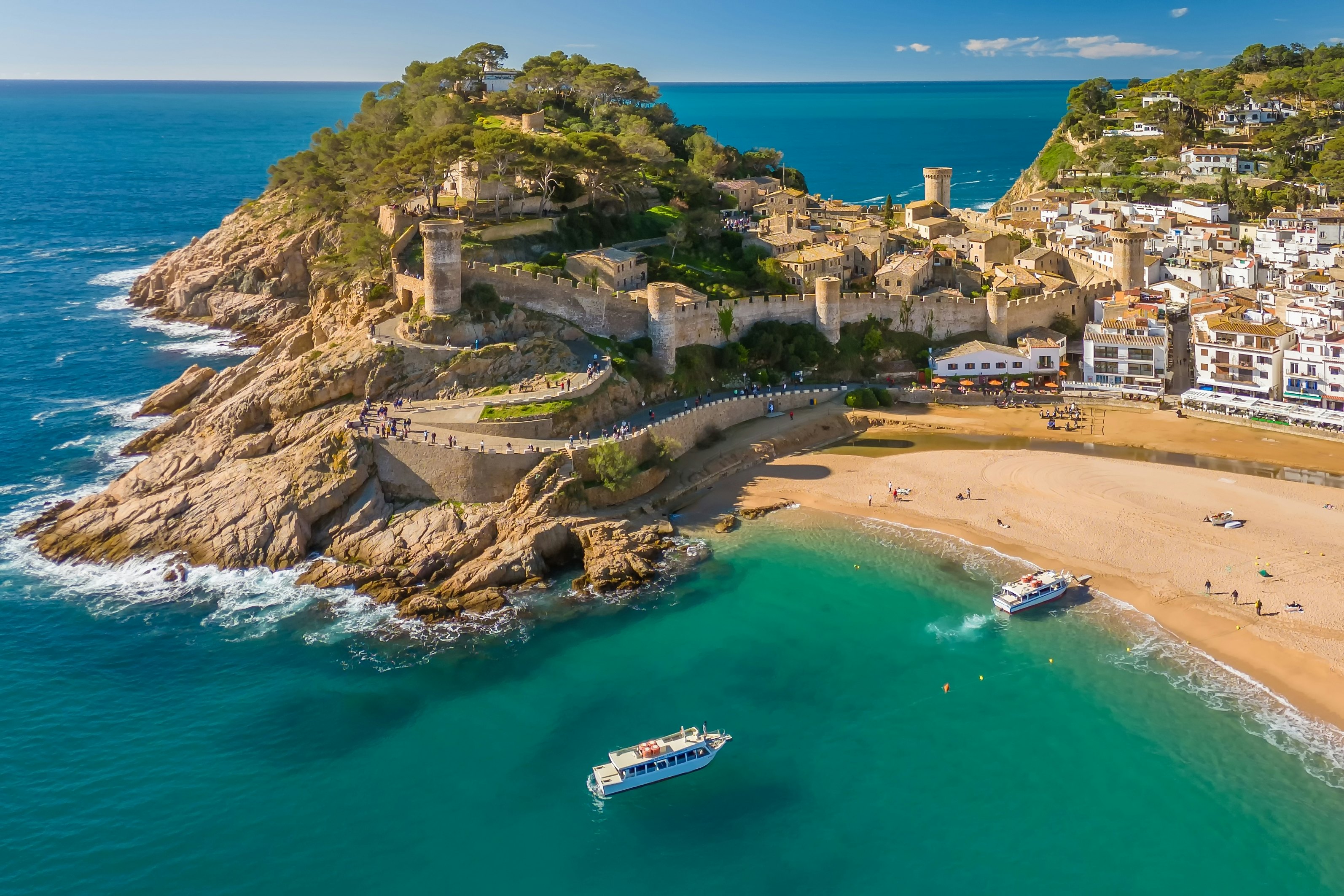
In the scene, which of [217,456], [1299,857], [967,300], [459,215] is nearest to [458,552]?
[217,456]

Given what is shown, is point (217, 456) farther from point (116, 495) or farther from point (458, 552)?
point (458, 552)

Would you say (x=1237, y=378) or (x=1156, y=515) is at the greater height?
(x=1237, y=378)

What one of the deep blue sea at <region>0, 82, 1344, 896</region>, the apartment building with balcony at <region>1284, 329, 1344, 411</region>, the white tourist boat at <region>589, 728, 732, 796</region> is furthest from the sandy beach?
the white tourist boat at <region>589, 728, 732, 796</region>

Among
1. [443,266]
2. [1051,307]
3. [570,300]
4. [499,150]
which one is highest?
[499,150]

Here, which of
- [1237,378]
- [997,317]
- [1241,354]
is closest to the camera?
[1241,354]

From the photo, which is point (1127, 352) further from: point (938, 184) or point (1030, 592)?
point (938, 184)

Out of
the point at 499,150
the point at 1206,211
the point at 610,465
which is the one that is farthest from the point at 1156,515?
the point at 1206,211
